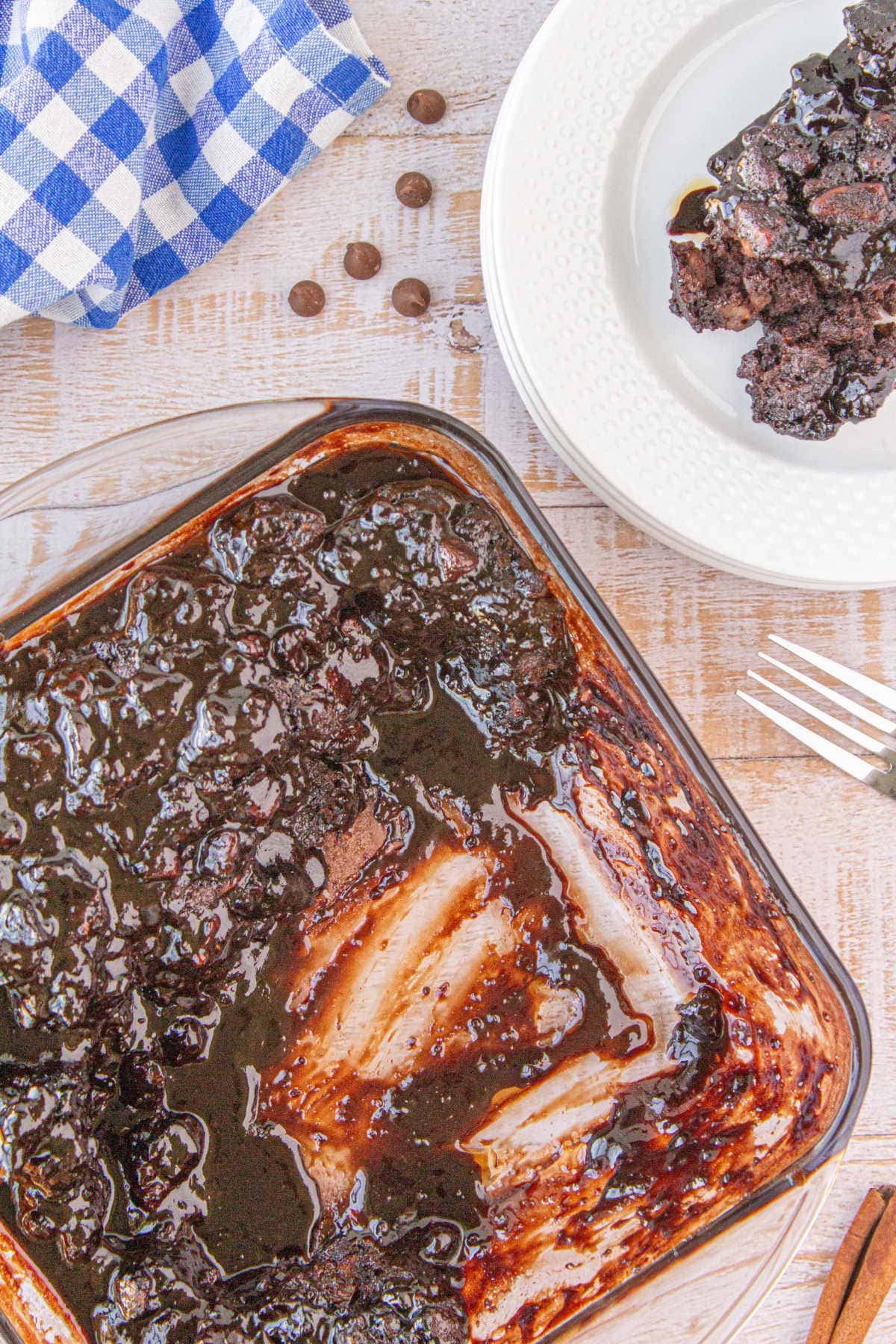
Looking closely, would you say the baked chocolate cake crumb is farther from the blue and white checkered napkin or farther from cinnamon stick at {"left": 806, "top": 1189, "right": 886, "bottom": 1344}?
cinnamon stick at {"left": 806, "top": 1189, "right": 886, "bottom": 1344}

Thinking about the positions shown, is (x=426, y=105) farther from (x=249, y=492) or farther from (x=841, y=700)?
(x=841, y=700)

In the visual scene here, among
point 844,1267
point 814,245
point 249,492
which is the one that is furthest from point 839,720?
point 249,492

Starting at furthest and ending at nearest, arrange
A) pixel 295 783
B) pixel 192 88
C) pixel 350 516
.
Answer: pixel 192 88, pixel 295 783, pixel 350 516

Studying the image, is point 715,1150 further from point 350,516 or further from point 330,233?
point 330,233

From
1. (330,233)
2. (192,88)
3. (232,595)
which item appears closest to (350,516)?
(232,595)

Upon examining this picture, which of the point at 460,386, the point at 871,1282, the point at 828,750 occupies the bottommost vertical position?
the point at 871,1282

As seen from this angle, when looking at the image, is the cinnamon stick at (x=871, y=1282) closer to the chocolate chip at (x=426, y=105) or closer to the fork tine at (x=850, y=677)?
the fork tine at (x=850, y=677)
